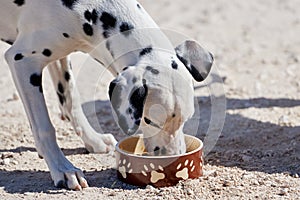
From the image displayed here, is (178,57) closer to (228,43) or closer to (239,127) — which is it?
(239,127)

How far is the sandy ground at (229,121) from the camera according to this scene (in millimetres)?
4910

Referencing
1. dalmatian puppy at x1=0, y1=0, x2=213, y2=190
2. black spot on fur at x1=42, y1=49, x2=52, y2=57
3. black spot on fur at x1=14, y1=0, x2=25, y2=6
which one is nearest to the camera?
dalmatian puppy at x1=0, y1=0, x2=213, y2=190

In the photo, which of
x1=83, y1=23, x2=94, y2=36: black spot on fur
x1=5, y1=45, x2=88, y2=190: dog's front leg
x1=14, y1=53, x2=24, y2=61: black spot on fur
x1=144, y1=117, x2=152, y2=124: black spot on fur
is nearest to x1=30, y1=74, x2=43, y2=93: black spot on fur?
x1=5, y1=45, x2=88, y2=190: dog's front leg

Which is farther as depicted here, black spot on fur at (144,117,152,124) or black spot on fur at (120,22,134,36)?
black spot on fur at (120,22,134,36)

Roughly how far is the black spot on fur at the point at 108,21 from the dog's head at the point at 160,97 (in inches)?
15.7

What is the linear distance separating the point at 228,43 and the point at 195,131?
2993 mm

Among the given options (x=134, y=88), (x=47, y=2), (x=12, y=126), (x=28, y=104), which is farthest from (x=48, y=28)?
(x=12, y=126)

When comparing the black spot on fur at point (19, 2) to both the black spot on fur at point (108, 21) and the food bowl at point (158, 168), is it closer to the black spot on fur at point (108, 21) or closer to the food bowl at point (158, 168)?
the black spot on fur at point (108, 21)

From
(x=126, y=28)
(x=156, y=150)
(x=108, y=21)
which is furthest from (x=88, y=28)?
(x=156, y=150)

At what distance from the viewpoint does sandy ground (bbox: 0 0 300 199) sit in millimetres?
4910

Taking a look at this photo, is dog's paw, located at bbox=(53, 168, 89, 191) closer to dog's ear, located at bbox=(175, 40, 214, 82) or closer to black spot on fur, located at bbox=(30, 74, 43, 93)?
black spot on fur, located at bbox=(30, 74, 43, 93)

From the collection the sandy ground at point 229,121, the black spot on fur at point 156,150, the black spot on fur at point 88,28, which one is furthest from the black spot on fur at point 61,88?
the black spot on fur at point 156,150

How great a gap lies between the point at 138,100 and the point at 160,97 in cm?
15

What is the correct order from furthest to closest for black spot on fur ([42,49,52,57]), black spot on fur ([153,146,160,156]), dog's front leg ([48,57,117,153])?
1. dog's front leg ([48,57,117,153])
2. black spot on fur ([42,49,52,57])
3. black spot on fur ([153,146,160,156])
